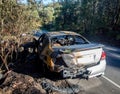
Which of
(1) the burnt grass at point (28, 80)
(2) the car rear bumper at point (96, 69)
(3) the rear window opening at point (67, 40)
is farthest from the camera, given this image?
(3) the rear window opening at point (67, 40)

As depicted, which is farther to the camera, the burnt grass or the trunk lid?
the trunk lid

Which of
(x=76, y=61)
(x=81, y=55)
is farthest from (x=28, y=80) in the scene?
(x=81, y=55)

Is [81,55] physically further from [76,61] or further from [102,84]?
[102,84]

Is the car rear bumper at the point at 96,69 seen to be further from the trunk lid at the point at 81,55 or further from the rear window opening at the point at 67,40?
the rear window opening at the point at 67,40

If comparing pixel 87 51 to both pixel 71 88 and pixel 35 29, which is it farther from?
pixel 35 29

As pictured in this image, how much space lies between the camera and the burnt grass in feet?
20.6

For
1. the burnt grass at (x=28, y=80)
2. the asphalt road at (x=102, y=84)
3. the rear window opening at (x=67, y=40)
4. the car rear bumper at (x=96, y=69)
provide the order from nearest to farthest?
the burnt grass at (x=28, y=80)
the asphalt road at (x=102, y=84)
the car rear bumper at (x=96, y=69)
the rear window opening at (x=67, y=40)

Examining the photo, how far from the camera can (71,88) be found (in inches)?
261

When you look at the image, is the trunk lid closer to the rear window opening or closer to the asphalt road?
the asphalt road

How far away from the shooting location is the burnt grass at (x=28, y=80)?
6293 millimetres

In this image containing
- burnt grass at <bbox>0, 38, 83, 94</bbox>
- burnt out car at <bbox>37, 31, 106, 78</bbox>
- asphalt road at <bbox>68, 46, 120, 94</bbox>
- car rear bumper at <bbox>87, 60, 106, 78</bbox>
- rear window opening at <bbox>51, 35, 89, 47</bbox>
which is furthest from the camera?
rear window opening at <bbox>51, 35, 89, 47</bbox>

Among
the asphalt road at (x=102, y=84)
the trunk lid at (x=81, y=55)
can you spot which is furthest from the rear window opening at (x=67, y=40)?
the asphalt road at (x=102, y=84)

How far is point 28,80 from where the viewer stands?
7.13 m

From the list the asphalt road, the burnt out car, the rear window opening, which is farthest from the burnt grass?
the rear window opening
